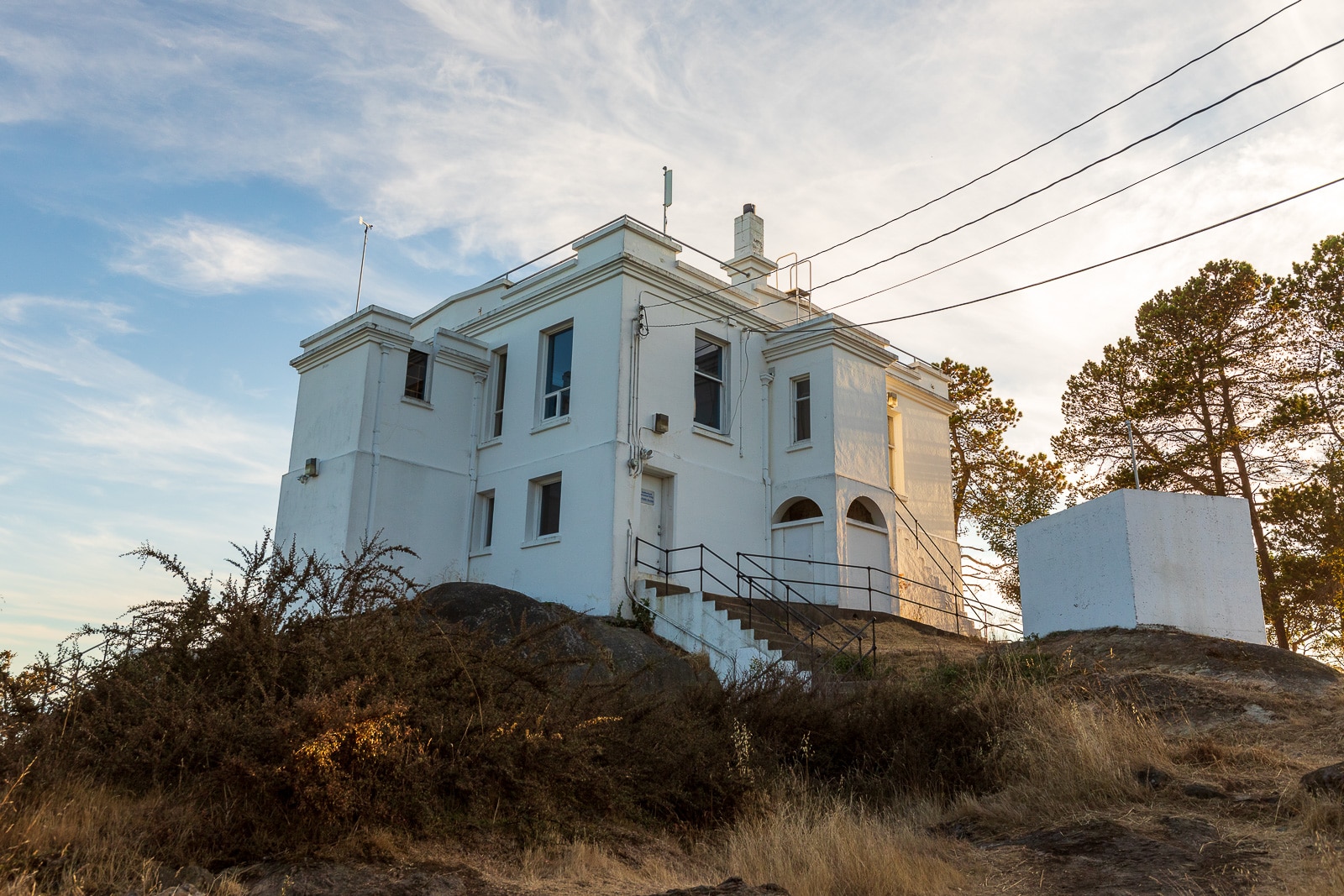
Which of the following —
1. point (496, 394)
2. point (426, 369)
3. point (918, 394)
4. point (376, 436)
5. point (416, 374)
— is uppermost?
point (918, 394)

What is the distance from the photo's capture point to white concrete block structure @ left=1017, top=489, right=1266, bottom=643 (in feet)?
45.9

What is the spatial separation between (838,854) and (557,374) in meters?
14.5

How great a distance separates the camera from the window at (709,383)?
20.8 metres

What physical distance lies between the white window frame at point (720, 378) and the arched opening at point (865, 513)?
3045mm

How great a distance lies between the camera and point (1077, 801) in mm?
8438

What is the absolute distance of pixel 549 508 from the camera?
64.6ft

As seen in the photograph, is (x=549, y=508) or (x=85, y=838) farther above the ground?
(x=549, y=508)

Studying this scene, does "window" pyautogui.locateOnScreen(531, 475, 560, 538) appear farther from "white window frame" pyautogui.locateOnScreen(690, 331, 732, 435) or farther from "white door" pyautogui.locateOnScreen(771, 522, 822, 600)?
"white door" pyautogui.locateOnScreen(771, 522, 822, 600)

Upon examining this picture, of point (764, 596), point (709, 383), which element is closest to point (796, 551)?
point (764, 596)

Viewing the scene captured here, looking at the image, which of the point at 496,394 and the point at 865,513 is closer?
the point at 496,394

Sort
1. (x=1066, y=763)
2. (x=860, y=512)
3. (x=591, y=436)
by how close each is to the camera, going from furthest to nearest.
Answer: (x=860, y=512) → (x=591, y=436) → (x=1066, y=763)

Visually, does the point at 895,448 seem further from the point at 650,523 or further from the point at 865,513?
the point at 650,523

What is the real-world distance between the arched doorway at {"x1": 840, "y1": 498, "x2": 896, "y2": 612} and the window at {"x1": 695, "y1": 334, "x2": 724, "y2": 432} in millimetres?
3239

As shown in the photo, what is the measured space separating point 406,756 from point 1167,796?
5871mm
